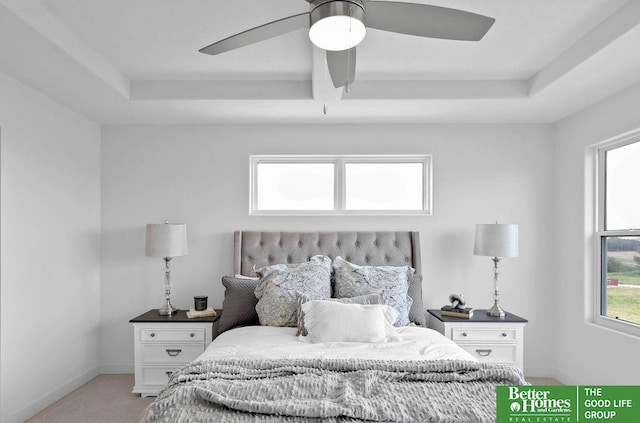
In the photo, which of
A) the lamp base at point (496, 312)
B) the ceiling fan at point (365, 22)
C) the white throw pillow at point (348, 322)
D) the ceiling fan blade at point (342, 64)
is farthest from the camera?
the lamp base at point (496, 312)

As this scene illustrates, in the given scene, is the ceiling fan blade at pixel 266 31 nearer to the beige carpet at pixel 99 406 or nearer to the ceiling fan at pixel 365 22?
the ceiling fan at pixel 365 22

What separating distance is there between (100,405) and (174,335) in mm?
760

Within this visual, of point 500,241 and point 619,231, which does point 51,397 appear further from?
point 619,231

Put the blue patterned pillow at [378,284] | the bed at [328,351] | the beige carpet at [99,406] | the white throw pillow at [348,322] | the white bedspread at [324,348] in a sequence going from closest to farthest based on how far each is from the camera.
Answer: the bed at [328,351], the white bedspread at [324,348], the white throw pillow at [348,322], the beige carpet at [99,406], the blue patterned pillow at [378,284]

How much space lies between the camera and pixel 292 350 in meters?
2.63

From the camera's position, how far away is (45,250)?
11.1ft

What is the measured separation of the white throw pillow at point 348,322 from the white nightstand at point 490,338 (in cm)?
80

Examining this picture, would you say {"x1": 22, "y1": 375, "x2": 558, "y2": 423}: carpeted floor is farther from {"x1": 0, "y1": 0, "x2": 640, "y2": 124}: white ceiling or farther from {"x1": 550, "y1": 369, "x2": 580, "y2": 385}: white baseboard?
{"x1": 0, "y1": 0, "x2": 640, "y2": 124}: white ceiling

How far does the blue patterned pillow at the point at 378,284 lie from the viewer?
334 cm

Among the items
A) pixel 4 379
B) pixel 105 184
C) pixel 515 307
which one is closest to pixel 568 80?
pixel 515 307

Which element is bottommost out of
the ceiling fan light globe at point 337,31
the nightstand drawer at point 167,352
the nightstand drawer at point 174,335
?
the nightstand drawer at point 167,352

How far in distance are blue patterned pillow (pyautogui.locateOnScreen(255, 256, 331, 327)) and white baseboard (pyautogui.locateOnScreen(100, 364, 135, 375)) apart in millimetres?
1695

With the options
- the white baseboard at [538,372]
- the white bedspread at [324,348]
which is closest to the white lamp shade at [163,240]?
the white bedspread at [324,348]

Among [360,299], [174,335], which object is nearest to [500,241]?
[360,299]
